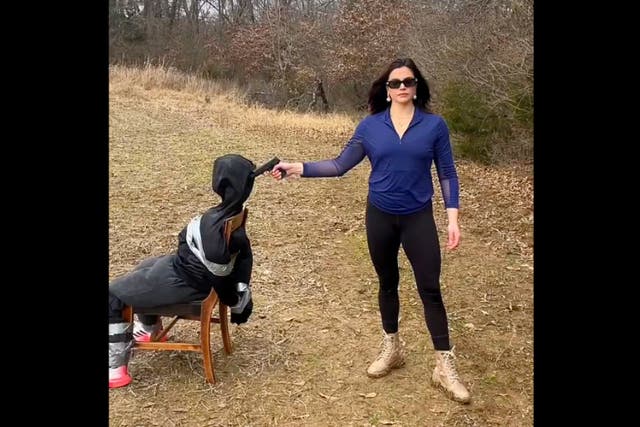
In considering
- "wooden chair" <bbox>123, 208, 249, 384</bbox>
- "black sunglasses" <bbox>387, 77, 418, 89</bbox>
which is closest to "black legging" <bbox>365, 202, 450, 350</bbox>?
"black sunglasses" <bbox>387, 77, 418, 89</bbox>

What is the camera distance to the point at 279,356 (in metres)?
3.89

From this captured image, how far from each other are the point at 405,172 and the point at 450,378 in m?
1.20

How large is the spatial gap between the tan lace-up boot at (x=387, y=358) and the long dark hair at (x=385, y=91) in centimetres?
133

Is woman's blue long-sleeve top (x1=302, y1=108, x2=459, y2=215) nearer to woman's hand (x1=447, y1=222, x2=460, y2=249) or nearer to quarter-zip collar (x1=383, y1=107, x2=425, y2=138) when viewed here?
quarter-zip collar (x1=383, y1=107, x2=425, y2=138)

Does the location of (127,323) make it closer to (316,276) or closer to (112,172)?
(316,276)

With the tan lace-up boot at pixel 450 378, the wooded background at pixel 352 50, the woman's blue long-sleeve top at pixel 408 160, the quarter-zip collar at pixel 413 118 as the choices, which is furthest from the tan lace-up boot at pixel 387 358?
the wooded background at pixel 352 50

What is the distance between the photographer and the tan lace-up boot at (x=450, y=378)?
10.8 ft

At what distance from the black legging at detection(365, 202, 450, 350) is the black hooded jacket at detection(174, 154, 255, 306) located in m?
0.68

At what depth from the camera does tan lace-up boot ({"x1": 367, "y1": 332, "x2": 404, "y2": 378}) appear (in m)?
3.56

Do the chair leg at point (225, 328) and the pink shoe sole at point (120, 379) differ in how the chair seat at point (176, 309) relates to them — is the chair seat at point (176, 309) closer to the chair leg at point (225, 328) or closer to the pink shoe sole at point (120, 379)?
the chair leg at point (225, 328)

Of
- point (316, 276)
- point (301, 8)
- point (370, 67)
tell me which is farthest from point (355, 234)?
point (301, 8)

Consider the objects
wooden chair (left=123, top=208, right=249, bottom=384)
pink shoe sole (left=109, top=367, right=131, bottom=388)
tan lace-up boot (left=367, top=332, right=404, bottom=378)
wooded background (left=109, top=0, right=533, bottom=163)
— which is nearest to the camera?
wooden chair (left=123, top=208, right=249, bottom=384)

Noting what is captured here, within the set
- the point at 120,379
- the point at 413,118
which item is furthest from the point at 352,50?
the point at 120,379

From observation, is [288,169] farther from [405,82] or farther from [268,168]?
[405,82]
